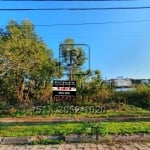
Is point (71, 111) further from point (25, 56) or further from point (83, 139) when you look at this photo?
point (83, 139)

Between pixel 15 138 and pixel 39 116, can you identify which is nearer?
pixel 15 138

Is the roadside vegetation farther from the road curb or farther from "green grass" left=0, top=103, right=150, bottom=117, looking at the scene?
the road curb

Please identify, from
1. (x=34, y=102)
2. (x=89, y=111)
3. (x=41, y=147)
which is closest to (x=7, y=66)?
(x=34, y=102)

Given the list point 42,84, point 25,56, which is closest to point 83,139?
point 25,56

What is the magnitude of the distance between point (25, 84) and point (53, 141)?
13749mm

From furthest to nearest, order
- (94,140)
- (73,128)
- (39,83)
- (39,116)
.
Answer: (39,83), (39,116), (73,128), (94,140)

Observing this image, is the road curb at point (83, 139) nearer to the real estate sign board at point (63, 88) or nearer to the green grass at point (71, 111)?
the green grass at point (71, 111)

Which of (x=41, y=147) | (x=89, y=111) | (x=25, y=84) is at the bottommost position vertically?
(x=41, y=147)

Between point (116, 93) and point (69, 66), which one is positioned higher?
point (69, 66)

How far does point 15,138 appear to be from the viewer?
430 inches

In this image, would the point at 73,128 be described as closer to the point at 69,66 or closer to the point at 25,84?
the point at 25,84

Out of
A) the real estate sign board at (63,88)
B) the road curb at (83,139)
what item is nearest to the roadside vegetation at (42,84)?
the real estate sign board at (63,88)

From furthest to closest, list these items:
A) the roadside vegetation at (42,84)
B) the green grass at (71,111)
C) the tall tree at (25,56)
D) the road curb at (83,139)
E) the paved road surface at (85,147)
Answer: the tall tree at (25,56) < the roadside vegetation at (42,84) < the green grass at (71,111) < the road curb at (83,139) < the paved road surface at (85,147)

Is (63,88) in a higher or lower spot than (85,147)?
higher
